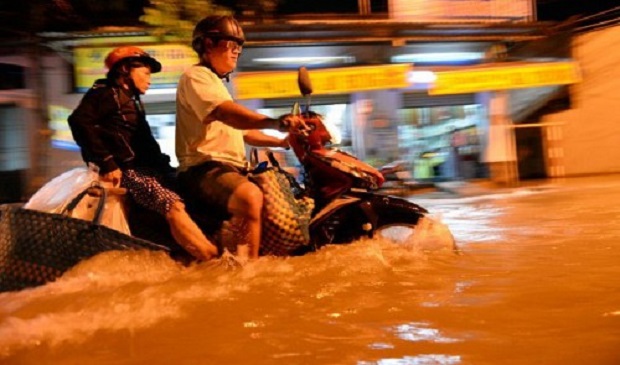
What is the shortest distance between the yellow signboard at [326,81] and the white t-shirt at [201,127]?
6.80 metres

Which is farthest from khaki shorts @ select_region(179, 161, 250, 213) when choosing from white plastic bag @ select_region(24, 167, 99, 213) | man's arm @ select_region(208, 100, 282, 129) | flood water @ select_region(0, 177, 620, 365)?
white plastic bag @ select_region(24, 167, 99, 213)

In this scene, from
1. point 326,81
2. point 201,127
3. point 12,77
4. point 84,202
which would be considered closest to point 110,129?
point 84,202

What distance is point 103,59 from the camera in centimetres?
1043

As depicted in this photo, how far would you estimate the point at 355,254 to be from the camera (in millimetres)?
3676

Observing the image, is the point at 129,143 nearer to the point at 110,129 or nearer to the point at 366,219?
the point at 110,129

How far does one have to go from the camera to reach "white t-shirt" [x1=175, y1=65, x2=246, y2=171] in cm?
328

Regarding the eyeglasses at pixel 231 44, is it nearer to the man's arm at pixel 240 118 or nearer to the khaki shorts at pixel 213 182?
the man's arm at pixel 240 118

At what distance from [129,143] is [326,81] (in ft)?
24.2

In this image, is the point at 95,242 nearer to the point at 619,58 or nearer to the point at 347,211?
the point at 347,211

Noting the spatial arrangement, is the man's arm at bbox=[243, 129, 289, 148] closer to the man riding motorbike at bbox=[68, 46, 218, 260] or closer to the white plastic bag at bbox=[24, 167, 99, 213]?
the man riding motorbike at bbox=[68, 46, 218, 260]

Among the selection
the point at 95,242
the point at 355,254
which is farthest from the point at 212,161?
the point at 355,254

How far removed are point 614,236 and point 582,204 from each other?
9.26 feet

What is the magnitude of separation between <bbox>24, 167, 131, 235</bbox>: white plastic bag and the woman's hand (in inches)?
1.1

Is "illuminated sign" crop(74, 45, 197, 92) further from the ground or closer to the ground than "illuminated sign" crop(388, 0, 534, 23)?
closer to the ground
